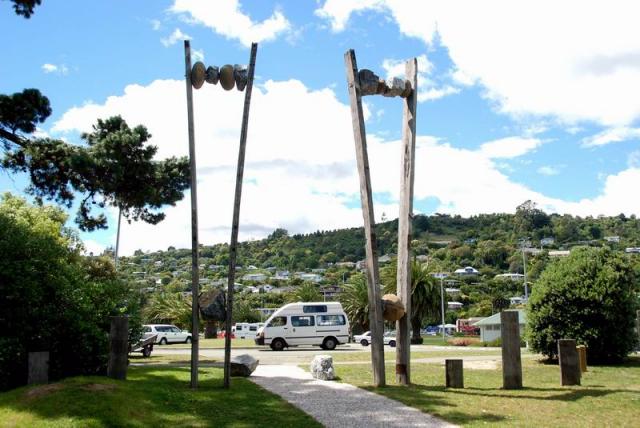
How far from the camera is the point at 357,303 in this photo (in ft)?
146

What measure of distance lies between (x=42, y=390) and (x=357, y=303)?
120 ft

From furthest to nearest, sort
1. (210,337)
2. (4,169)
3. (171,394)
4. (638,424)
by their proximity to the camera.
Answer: (210,337)
(4,169)
(171,394)
(638,424)

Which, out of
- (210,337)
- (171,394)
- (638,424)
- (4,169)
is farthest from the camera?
(210,337)

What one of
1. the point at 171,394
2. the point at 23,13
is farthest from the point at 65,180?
the point at 171,394

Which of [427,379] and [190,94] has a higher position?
[190,94]

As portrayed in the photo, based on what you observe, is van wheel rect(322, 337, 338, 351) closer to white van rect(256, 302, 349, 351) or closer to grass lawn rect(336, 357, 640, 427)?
white van rect(256, 302, 349, 351)

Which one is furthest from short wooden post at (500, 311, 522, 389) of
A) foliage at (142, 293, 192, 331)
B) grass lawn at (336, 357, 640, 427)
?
foliage at (142, 293, 192, 331)

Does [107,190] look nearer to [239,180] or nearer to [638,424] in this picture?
[239,180]

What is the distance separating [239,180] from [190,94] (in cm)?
182

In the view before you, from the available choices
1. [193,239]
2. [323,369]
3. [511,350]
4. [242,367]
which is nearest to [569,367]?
[511,350]

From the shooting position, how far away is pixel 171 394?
9.84 metres

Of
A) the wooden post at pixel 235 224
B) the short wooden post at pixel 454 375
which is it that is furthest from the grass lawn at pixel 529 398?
the wooden post at pixel 235 224

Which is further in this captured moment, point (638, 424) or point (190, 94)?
point (190, 94)

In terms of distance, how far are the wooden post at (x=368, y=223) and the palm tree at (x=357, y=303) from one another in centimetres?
3255
